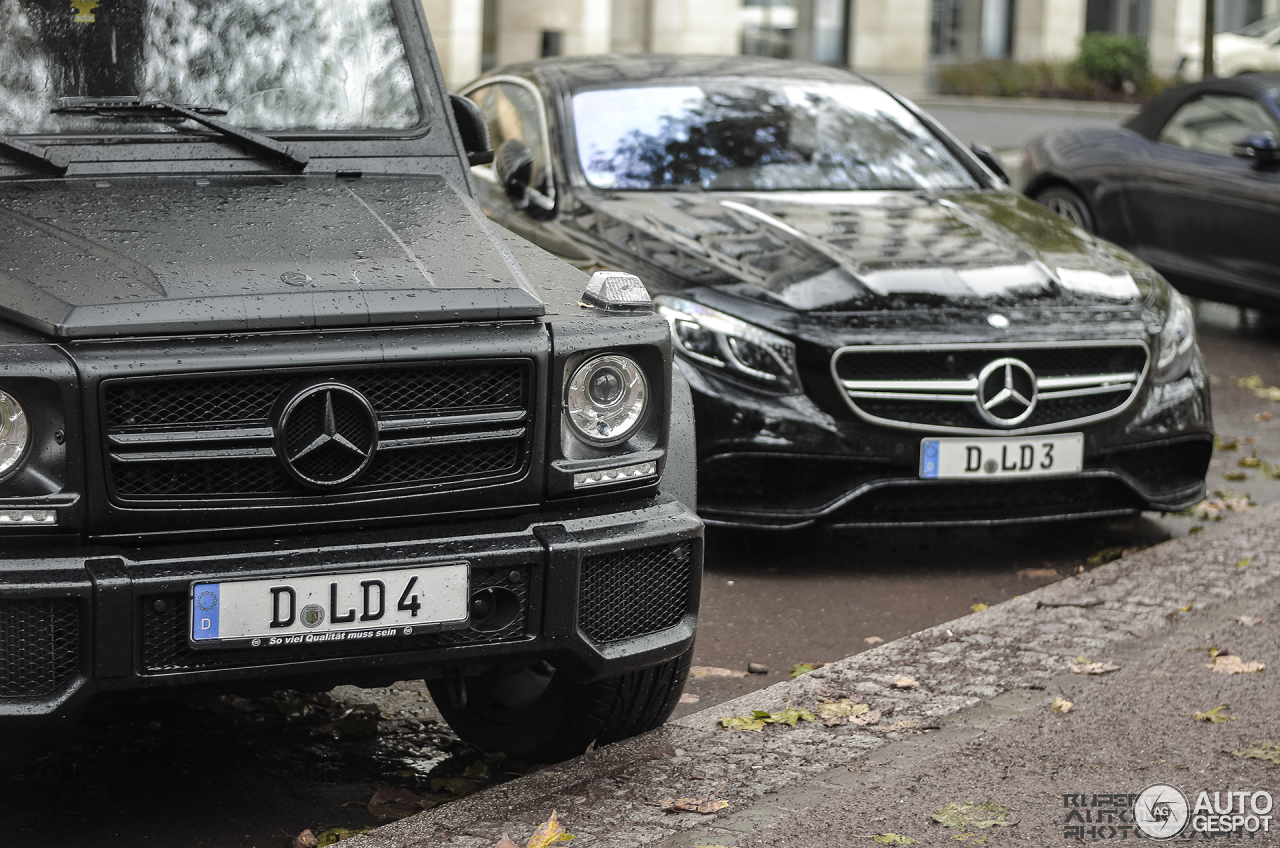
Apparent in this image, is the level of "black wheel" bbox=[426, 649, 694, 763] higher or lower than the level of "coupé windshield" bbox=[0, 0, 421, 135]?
lower

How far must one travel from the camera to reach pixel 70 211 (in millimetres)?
3568

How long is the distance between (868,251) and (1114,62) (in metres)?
23.8

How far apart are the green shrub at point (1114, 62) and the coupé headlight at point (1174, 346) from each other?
75.4 ft

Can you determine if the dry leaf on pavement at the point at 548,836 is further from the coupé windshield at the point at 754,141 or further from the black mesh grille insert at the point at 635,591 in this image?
the coupé windshield at the point at 754,141

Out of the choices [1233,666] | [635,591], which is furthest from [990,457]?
[635,591]

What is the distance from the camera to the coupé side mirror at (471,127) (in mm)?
4566

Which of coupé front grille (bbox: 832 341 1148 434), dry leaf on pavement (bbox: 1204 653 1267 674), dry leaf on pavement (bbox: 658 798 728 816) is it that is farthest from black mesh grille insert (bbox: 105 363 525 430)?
dry leaf on pavement (bbox: 1204 653 1267 674)

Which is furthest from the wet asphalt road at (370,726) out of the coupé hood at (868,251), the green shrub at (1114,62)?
the green shrub at (1114,62)

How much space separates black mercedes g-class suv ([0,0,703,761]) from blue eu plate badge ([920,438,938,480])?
5.78 feet

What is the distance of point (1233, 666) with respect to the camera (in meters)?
4.66

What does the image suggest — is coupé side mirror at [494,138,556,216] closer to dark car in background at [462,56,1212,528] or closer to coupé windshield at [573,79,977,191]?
dark car in background at [462,56,1212,528]

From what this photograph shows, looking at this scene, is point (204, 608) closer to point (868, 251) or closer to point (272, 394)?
point (272, 394)

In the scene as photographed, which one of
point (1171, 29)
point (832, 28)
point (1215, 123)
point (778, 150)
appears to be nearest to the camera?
point (778, 150)

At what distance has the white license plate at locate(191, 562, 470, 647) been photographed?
10.0 feet
